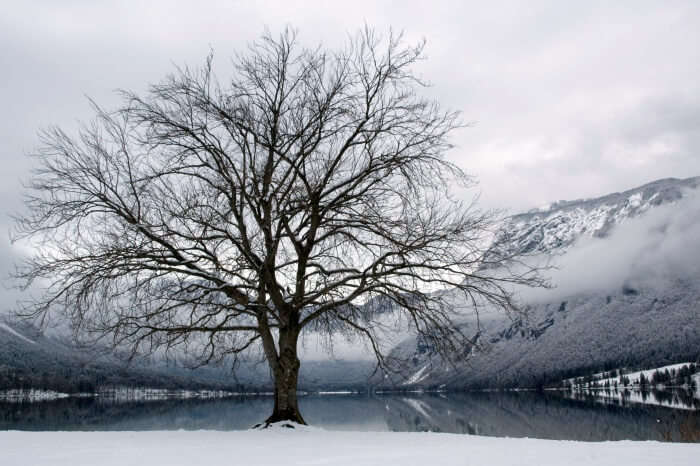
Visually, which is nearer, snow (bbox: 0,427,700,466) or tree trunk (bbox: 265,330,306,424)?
snow (bbox: 0,427,700,466)

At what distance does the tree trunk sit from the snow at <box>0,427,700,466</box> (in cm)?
229

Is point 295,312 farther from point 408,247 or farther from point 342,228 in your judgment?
point 408,247

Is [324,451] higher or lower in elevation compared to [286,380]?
lower

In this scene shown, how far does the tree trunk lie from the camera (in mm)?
14352

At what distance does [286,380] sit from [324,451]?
5.25 m

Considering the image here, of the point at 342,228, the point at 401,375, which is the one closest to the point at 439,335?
the point at 401,375

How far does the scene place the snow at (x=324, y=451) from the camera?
316 inches

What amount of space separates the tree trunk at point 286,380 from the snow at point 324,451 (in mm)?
2287

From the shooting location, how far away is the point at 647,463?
294 inches

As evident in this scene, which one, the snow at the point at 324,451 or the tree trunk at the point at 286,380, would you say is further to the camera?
the tree trunk at the point at 286,380

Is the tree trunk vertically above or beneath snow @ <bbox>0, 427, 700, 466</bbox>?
above

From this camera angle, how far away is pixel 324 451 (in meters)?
9.50

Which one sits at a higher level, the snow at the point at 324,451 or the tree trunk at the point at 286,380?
the tree trunk at the point at 286,380

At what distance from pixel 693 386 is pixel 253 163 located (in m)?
191
